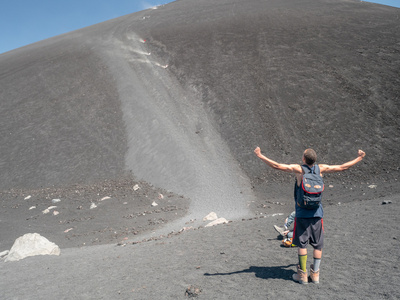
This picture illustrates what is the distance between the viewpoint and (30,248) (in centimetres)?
784

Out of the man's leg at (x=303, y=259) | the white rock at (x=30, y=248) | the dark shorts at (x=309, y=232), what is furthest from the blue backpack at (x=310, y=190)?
the white rock at (x=30, y=248)

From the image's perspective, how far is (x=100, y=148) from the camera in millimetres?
18172

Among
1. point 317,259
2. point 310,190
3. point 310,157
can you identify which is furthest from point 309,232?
point 310,157

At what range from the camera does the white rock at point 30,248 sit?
761 centimetres

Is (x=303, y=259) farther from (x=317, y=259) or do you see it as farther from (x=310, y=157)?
(x=310, y=157)

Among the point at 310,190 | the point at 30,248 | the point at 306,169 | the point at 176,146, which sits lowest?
the point at 30,248

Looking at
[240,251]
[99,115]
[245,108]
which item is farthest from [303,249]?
[99,115]

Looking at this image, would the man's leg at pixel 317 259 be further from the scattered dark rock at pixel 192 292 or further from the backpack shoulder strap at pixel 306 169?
the scattered dark rock at pixel 192 292

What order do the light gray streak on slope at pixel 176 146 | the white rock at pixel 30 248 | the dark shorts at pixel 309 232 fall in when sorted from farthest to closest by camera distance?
the light gray streak on slope at pixel 176 146
the white rock at pixel 30 248
the dark shorts at pixel 309 232

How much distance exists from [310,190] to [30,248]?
708cm

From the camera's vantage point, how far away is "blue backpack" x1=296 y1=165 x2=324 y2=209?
427 cm

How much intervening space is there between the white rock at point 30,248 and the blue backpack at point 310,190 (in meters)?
6.76

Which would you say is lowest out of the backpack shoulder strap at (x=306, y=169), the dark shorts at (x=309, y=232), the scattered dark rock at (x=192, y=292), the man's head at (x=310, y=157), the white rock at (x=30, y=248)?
the white rock at (x=30, y=248)

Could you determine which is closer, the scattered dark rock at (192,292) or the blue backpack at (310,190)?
the blue backpack at (310,190)
